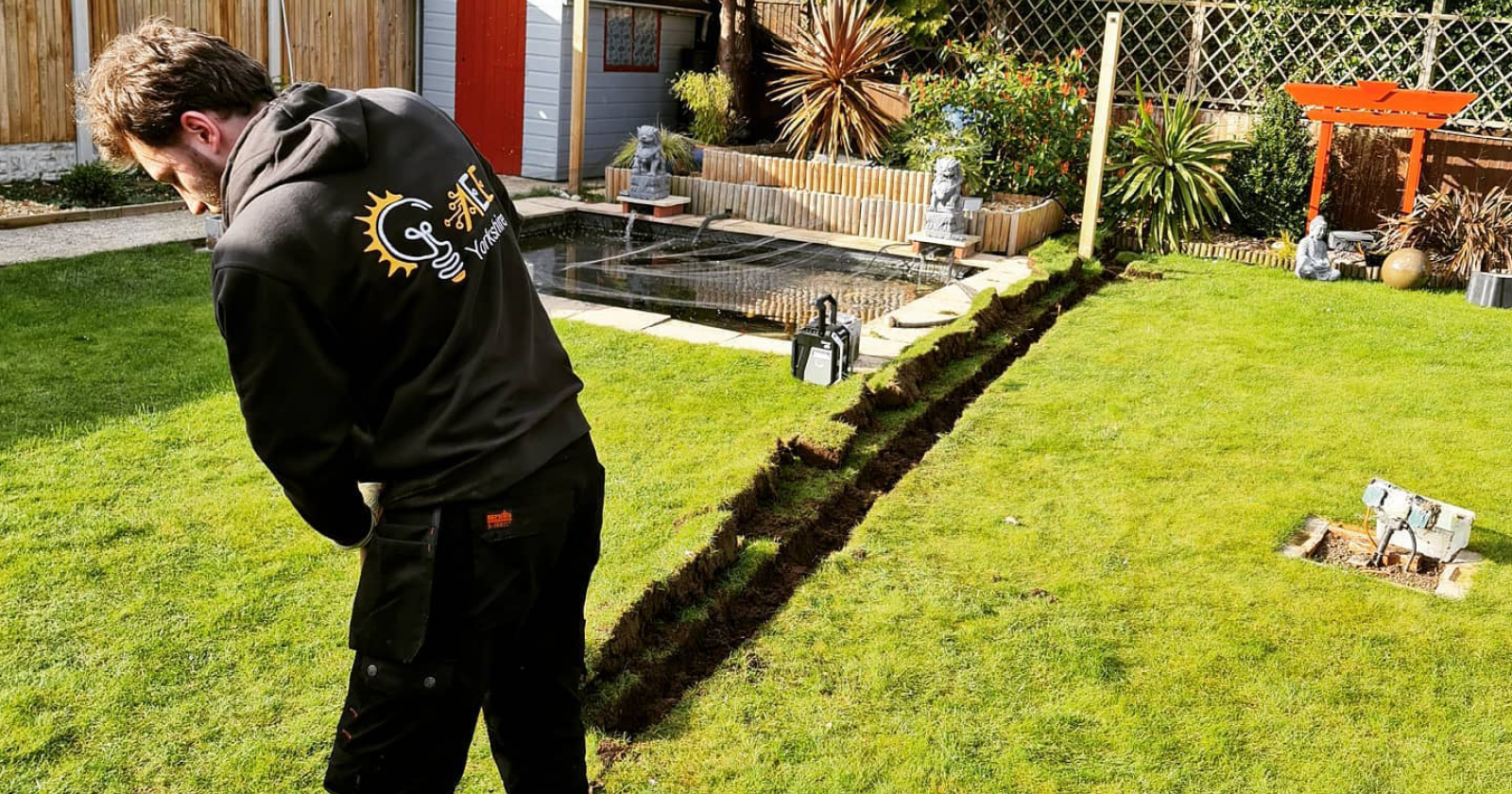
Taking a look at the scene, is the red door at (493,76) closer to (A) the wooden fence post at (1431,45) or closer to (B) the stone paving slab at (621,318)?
(B) the stone paving slab at (621,318)

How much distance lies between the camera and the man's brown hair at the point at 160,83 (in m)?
1.78

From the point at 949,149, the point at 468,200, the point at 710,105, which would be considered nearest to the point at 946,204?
the point at 949,149

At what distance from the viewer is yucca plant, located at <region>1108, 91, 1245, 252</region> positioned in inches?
412

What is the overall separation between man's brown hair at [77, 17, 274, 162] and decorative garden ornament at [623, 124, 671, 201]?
8.88 meters

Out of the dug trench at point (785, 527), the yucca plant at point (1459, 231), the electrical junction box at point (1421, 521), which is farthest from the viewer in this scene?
the yucca plant at point (1459, 231)

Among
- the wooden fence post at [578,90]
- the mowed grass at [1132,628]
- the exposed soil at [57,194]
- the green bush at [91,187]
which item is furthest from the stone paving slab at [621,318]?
the green bush at [91,187]

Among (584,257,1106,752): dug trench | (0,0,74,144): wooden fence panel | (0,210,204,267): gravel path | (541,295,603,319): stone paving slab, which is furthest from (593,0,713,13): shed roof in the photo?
(584,257,1106,752): dug trench

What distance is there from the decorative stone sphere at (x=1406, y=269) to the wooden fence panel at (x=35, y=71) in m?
10.8

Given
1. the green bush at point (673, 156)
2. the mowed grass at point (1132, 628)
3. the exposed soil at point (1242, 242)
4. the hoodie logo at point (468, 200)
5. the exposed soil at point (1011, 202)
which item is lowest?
the mowed grass at point (1132, 628)

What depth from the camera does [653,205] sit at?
10.7 metres

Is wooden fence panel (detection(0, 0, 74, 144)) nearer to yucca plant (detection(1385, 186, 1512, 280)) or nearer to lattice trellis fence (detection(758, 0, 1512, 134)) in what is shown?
lattice trellis fence (detection(758, 0, 1512, 134))

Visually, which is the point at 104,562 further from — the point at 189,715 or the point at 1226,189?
the point at 1226,189

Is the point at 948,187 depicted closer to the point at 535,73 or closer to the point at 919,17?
the point at 919,17

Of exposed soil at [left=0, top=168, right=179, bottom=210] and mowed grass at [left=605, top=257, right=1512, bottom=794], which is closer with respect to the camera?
mowed grass at [left=605, top=257, right=1512, bottom=794]
